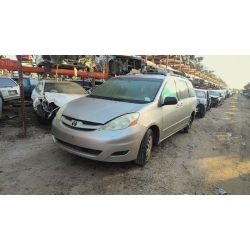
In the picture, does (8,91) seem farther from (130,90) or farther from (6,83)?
(130,90)

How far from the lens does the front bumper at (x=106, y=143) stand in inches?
106

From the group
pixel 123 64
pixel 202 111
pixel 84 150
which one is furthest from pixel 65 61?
pixel 84 150

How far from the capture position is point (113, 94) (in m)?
3.76

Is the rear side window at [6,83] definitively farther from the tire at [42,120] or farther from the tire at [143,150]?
the tire at [143,150]

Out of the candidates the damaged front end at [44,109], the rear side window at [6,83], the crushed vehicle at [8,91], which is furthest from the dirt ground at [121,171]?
the rear side window at [6,83]

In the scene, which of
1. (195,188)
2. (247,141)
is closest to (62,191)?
(195,188)

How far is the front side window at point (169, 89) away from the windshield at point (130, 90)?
16 cm

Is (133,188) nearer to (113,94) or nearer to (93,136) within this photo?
(93,136)

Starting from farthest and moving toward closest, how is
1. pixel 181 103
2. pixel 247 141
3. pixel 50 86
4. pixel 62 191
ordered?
1. pixel 50 86
2. pixel 247 141
3. pixel 181 103
4. pixel 62 191

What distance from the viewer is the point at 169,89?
3.97 metres

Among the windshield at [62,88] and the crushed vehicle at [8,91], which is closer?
the windshield at [62,88]

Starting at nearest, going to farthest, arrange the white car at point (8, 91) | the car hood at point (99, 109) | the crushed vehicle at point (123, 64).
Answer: the car hood at point (99, 109) < the white car at point (8, 91) < the crushed vehicle at point (123, 64)

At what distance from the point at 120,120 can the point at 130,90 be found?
1097 millimetres
